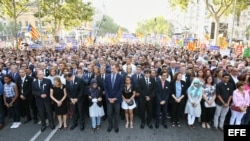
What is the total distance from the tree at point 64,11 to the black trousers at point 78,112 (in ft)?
69.6

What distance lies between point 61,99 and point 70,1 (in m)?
23.9

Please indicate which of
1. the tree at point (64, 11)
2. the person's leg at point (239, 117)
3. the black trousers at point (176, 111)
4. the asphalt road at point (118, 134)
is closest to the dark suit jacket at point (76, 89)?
the asphalt road at point (118, 134)

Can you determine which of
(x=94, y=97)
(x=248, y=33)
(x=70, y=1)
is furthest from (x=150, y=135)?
(x=248, y=33)

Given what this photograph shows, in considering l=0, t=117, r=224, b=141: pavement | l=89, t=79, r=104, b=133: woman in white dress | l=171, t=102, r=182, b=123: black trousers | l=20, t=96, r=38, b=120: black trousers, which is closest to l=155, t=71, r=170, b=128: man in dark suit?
l=171, t=102, r=182, b=123: black trousers

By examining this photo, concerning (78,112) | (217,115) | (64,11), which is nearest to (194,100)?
(217,115)

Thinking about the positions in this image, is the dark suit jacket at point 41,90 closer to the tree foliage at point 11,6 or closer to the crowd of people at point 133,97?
the crowd of people at point 133,97

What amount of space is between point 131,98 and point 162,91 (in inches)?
36.5

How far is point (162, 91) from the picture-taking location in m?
6.74

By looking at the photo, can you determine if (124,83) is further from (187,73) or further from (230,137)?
(230,137)

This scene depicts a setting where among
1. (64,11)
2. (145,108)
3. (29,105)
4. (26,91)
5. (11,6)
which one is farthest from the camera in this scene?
(64,11)

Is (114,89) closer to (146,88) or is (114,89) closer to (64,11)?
(146,88)

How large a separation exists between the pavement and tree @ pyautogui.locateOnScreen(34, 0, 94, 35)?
21220mm

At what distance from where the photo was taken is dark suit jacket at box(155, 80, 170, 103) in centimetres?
671

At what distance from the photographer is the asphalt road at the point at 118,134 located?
20.2ft
